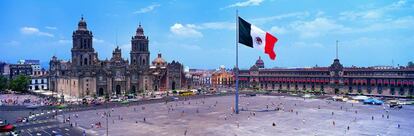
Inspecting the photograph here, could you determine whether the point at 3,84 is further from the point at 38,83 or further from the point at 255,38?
the point at 255,38

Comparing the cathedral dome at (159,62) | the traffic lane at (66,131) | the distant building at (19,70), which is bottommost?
the traffic lane at (66,131)

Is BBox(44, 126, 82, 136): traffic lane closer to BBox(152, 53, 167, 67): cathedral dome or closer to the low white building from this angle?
the low white building

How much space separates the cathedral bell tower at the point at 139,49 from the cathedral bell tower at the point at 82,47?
2439 centimetres

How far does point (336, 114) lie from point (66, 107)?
61.9 m

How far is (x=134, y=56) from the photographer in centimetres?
14375

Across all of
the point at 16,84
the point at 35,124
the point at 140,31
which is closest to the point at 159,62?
the point at 140,31

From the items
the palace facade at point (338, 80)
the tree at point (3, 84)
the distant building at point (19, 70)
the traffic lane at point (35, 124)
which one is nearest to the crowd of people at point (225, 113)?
the traffic lane at point (35, 124)

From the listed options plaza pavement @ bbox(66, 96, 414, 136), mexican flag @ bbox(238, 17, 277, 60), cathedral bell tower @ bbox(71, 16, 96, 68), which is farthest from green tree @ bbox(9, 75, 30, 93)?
mexican flag @ bbox(238, 17, 277, 60)

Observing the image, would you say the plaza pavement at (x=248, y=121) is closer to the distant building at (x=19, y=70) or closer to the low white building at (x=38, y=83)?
the low white building at (x=38, y=83)

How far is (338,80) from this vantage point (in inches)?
5285

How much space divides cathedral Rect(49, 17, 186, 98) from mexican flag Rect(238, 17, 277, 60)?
70.1 metres

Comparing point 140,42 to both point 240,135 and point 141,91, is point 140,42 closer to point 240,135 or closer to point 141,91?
point 141,91

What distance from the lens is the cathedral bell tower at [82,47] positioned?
385ft

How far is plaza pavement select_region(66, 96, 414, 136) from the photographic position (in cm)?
5959
